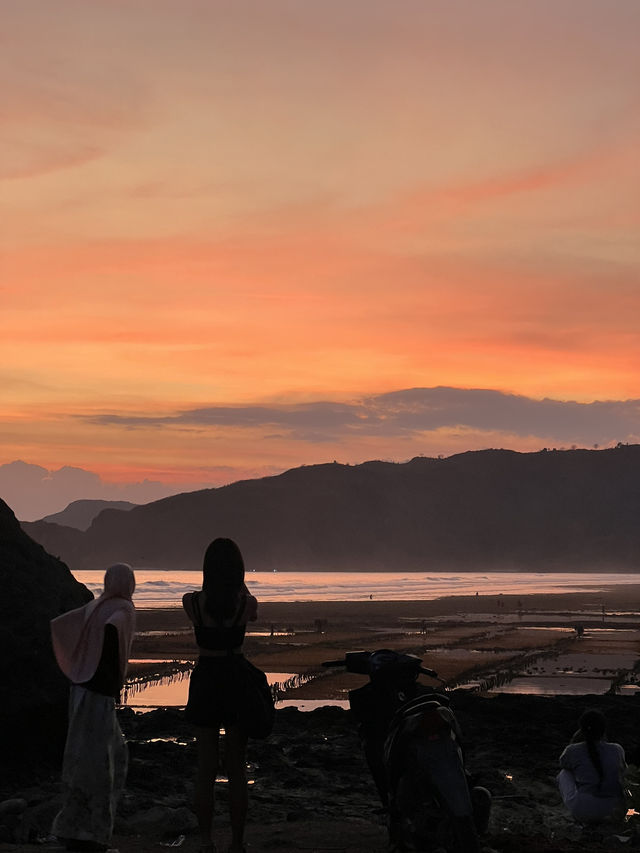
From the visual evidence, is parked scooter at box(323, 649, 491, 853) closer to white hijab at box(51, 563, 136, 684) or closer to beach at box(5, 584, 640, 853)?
beach at box(5, 584, 640, 853)

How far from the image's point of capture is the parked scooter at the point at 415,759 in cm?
773

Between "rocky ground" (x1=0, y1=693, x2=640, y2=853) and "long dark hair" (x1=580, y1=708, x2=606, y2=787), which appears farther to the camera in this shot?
"long dark hair" (x1=580, y1=708, x2=606, y2=787)

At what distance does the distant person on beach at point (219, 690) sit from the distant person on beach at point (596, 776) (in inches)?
128

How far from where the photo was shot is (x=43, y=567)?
13078 mm

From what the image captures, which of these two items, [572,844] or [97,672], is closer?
[97,672]

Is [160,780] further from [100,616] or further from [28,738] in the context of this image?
[100,616]

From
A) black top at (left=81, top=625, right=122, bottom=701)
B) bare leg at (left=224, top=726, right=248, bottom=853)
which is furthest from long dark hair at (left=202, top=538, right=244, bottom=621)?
bare leg at (left=224, top=726, right=248, bottom=853)

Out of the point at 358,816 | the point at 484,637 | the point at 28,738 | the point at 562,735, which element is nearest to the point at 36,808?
the point at 28,738

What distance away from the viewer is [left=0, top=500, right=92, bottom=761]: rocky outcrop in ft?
39.2

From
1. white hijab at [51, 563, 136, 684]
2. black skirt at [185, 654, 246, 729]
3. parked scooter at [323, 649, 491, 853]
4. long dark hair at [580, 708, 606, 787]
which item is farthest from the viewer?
long dark hair at [580, 708, 606, 787]

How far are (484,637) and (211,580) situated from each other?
119ft

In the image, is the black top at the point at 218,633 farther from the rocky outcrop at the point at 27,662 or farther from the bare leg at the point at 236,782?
the rocky outcrop at the point at 27,662

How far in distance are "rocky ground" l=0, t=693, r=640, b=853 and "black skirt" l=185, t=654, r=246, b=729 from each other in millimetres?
1489

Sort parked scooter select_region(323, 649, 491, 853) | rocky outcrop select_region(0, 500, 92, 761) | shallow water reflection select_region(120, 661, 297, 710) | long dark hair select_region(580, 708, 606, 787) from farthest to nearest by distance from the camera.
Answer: shallow water reflection select_region(120, 661, 297, 710) < rocky outcrop select_region(0, 500, 92, 761) < long dark hair select_region(580, 708, 606, 787) < parked scooter select_region(323, 649, 491, 853)
